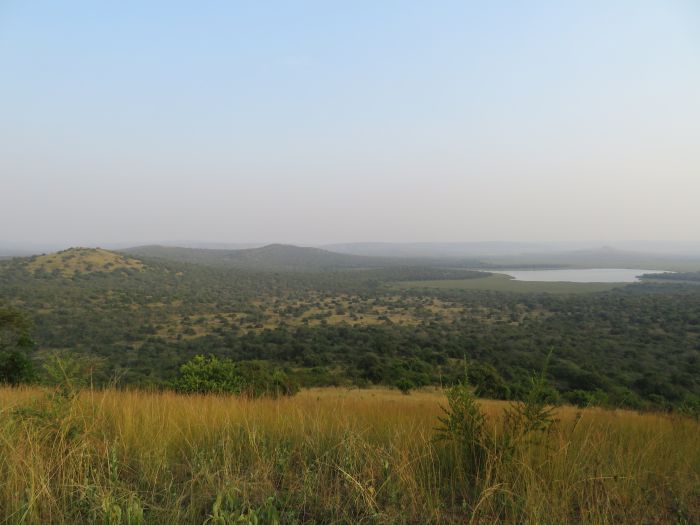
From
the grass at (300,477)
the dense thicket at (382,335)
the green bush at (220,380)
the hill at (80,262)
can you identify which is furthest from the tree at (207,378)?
the hill at (80,262)

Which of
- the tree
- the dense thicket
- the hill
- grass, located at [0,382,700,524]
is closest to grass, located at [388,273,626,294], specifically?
the dense thicket

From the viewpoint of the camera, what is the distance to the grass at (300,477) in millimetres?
2475

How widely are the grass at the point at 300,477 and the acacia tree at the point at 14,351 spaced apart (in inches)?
397

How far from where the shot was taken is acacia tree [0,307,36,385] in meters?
12.0

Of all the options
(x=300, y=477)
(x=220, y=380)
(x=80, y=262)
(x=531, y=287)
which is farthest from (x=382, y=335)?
(x=531, y=287)

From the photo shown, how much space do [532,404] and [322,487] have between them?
2.12 metres

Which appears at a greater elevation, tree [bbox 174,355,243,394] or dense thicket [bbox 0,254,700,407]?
tree [bbox 174,355,243,394]

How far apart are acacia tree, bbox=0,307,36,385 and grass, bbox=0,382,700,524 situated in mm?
10076

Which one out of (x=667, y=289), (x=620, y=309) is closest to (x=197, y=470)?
(x=620, y=309)

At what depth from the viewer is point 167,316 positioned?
41031 millimetres

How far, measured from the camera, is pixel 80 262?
73.1 metres

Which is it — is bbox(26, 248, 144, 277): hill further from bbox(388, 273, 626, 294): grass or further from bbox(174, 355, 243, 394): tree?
bbox(174, 355, 243, 394): tree

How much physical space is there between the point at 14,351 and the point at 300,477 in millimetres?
15093

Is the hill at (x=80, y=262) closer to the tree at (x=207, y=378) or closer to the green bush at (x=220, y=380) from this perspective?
the green bush at (x=220, y=380)
